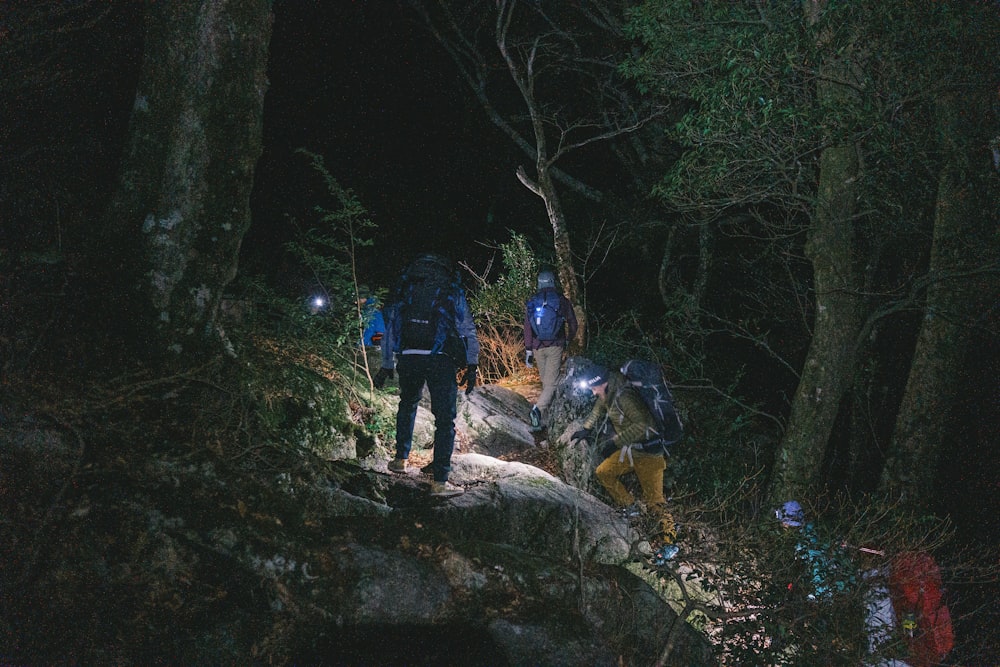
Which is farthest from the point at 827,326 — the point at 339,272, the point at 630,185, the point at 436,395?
the point at 630,185

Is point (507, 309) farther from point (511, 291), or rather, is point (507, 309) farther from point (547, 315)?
point (547, 315)

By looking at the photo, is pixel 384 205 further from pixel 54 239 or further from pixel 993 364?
pixel 993 364

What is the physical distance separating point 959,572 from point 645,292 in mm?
10468

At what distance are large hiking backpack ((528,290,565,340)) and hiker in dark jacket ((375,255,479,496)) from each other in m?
2.94

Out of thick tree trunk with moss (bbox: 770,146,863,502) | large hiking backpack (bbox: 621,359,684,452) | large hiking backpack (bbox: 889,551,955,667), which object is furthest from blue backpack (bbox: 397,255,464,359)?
thick tree trunk with moss (bbox: 770,146,863,502)

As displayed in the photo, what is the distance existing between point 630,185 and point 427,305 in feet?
39.1

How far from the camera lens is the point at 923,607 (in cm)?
469

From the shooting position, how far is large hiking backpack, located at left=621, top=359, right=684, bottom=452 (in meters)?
5.58

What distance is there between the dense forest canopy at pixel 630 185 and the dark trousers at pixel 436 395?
4.85ft

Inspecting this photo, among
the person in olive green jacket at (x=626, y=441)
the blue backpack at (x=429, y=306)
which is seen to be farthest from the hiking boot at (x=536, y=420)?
the blue backpack at (x=429, y=306)

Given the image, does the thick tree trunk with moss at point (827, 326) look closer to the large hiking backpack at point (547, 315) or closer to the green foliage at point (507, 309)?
the large hiking backpack at point (547, 315)

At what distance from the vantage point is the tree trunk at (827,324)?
651cm

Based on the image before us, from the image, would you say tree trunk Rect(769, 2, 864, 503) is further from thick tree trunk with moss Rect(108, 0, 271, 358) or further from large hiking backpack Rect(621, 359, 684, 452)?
thick tree trunk with moss Rect(108, 0, 271, 358)

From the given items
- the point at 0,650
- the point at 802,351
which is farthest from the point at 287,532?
the point at 802,351
